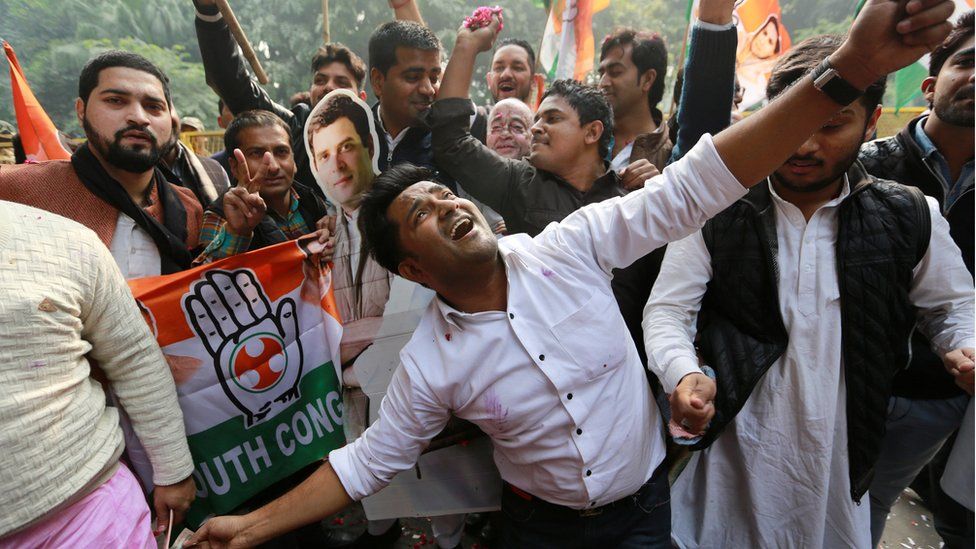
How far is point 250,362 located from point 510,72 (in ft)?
7.58

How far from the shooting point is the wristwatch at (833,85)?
1.15 metres

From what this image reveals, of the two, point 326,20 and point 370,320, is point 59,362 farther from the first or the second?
point 326,20

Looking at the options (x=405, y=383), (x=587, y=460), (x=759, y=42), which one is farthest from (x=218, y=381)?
(x=759, y=42)

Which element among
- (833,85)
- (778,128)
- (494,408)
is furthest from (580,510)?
(833,85)

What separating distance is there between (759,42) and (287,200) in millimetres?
3803

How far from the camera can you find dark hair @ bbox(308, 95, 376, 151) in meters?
2.16

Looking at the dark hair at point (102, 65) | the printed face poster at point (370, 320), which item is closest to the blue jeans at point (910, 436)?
the printed face poster at point (370, 320)

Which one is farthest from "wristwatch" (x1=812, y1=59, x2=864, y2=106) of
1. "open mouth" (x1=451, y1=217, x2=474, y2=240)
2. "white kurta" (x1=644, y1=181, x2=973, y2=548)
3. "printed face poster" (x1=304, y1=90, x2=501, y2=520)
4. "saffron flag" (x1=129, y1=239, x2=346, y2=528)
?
"saffron flag" (x1=129, y1=239, x2=346, y2=528)

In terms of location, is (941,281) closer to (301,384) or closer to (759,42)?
(301,384)

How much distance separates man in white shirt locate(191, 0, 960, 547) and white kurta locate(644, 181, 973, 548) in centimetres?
22

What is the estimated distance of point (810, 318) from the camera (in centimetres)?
158

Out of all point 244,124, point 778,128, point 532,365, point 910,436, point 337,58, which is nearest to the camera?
point 778,128

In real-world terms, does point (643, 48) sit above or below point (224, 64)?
below

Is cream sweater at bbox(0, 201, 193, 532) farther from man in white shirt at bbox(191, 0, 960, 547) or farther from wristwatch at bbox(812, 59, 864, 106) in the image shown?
wristwatch at bbox(812, 59, 864, 106)
